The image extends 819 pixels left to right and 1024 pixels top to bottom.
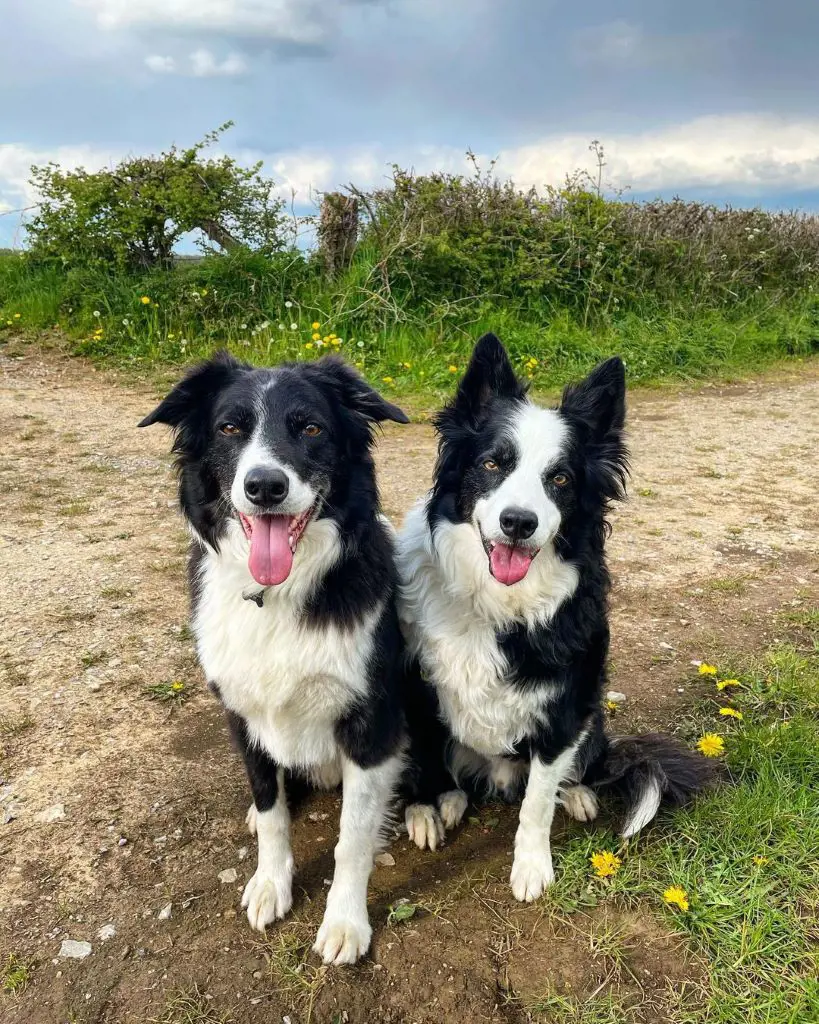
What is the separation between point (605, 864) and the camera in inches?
95.2

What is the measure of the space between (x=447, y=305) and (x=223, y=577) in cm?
715

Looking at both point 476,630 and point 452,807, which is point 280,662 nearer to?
point 476,630

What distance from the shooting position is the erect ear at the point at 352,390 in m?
2.46

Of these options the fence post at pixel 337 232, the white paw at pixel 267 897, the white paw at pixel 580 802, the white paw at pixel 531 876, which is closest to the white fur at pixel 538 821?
the white paw at pixel 531 876

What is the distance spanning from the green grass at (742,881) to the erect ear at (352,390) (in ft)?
5.53

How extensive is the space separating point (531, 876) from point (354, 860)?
61cm

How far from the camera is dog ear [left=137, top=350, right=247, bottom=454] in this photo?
2.38 metres

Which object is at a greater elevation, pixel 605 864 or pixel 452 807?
pixel 605 864

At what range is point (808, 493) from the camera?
598cm

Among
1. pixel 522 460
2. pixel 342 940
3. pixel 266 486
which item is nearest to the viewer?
pixel 266 486

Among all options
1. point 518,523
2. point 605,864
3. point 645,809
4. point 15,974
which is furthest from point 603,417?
point 15,974

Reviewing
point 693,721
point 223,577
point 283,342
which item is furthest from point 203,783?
point 283,342

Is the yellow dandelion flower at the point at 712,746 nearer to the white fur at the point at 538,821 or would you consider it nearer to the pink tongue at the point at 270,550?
the white fur at the point at 538,821

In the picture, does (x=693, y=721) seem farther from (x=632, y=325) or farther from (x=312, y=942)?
(x=632, y=325)
